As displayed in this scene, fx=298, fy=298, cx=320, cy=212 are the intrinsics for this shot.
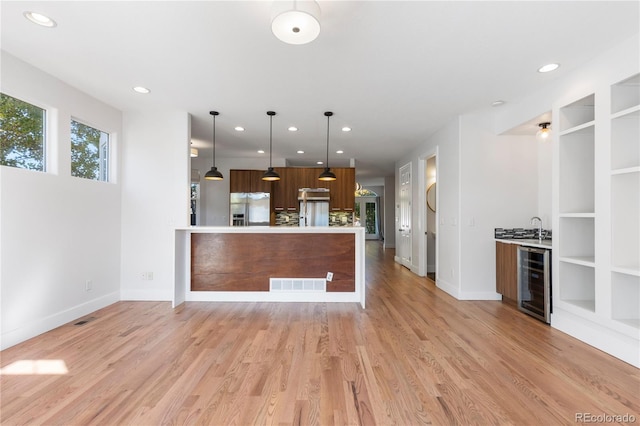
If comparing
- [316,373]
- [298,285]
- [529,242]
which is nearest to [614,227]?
[529,242]

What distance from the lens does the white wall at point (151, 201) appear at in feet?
14.3

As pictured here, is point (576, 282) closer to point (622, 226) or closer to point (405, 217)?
point (622, 226)

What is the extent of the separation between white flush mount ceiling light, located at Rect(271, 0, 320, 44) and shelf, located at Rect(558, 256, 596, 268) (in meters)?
3.27

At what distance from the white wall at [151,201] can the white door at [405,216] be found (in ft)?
15.8

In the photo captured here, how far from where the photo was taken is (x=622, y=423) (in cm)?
175

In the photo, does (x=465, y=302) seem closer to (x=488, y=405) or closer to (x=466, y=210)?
(x=466, y=210)

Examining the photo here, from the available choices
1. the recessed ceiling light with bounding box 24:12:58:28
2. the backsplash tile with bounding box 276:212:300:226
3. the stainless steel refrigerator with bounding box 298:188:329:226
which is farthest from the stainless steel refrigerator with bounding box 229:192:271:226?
the recessed ceiling light with bounding box 24:12:58:28

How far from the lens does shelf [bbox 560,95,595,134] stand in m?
3.22

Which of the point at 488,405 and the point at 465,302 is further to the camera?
the point at 465,302

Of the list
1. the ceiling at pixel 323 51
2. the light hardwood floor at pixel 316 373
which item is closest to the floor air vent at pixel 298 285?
the light hardwood floor at pixel 316 373

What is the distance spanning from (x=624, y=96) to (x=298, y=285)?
160 inches

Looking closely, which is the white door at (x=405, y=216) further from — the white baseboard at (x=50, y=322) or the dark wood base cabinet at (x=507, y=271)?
the white baseboard at (x=50, y=322)

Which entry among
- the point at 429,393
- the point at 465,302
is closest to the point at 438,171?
the point at 465,302

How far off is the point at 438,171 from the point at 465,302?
224 cm
